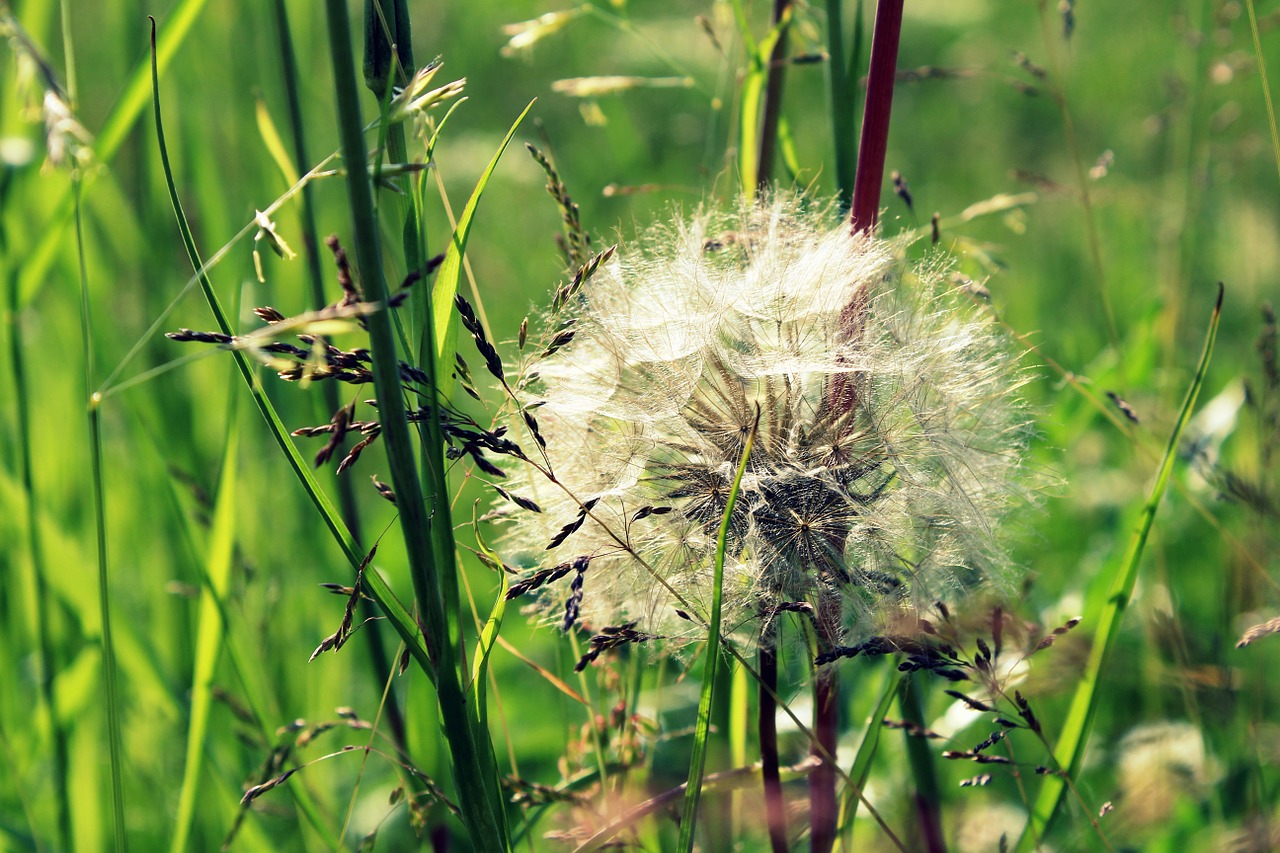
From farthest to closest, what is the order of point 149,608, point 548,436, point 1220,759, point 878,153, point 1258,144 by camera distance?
point 149,608 → point 1258,144 → point 1220,759 → point 548,436 → point 878,153

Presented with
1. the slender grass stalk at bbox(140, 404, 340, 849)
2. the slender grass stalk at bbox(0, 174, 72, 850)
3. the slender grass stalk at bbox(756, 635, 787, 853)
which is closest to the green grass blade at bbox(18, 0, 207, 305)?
the slender grass stalk at bbox(0, 174, 72, 850)

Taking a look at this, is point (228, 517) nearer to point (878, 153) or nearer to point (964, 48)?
point (878, 153)

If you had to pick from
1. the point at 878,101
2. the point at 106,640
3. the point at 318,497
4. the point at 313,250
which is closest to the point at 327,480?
the point at 313,250

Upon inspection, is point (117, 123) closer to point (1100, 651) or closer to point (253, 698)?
point (253, 698)

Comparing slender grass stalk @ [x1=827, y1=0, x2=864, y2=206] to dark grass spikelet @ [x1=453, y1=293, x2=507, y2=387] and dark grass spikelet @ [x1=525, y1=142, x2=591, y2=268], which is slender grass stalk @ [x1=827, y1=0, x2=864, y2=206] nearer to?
dark grass spikelet @ [x1=525, y1=142, x2=591, y2=268]

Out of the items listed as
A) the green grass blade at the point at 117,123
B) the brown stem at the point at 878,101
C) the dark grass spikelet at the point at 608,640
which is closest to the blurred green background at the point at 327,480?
the green grass blade at the point at 117,123

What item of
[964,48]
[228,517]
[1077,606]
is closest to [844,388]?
[228,517]

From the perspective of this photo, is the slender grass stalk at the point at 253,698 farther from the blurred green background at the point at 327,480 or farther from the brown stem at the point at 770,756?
the brown stem at the point at 770,756
